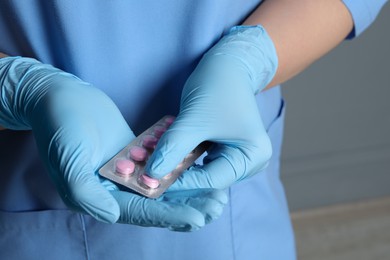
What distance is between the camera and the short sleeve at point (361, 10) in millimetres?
781

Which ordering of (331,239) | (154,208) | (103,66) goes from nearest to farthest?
(154,208)
(103,66)
(331,239)

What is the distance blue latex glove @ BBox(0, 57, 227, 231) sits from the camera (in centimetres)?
57

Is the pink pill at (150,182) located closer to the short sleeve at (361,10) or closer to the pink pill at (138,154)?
the pink pill at (138,154)

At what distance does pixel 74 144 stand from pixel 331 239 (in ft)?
3.98

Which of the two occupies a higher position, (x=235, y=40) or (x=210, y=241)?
(x=235, y=40)

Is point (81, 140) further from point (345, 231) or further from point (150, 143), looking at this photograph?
point (345, 231)

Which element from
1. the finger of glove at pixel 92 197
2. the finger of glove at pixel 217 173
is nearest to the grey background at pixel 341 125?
the finger of glove at pixel 217 173

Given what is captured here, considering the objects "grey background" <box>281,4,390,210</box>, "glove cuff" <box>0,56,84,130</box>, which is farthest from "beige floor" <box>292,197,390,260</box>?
"glove cuff" <box>0,56,84,130</box>

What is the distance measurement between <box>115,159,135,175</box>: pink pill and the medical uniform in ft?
0.35

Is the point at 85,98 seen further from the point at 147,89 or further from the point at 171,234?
the point at 171,234

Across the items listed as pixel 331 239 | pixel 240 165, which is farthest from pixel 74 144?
pixel 331 239

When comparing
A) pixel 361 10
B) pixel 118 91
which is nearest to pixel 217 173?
pixel 118 91

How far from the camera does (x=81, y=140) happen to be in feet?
1.98

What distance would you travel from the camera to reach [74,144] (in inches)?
23.5
